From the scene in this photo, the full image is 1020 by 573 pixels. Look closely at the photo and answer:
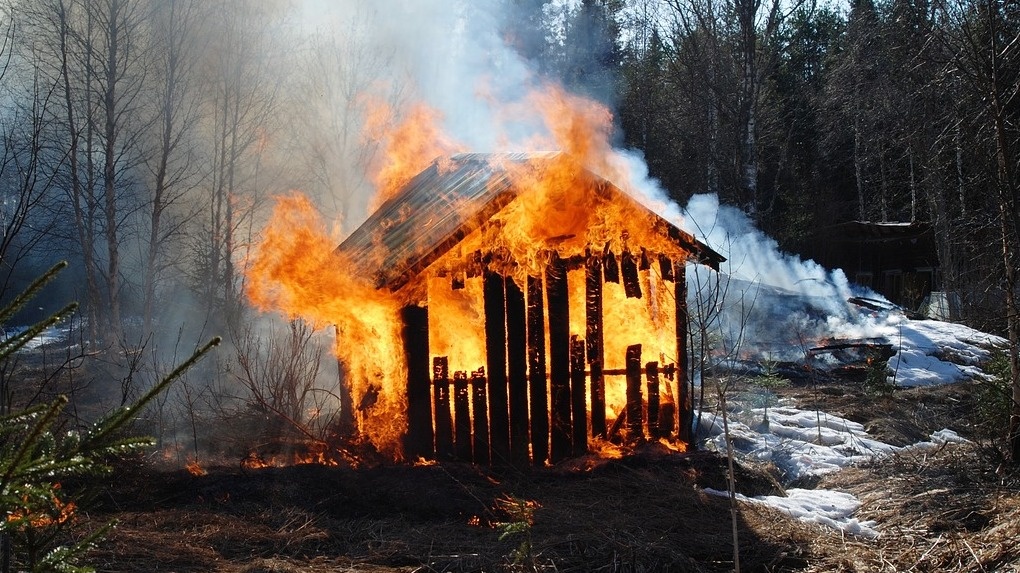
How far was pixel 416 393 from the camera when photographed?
8.34 meters

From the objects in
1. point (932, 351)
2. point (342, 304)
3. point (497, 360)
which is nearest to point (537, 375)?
point (497, 360)

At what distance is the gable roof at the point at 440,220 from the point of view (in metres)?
8.07

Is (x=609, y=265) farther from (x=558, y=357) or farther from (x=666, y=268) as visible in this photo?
(x=558, y=357)

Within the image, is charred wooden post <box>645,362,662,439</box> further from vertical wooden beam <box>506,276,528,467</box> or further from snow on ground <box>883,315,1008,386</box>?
snow on ground <box>883,315,1008,386</box>

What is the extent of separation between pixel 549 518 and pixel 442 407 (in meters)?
2.20

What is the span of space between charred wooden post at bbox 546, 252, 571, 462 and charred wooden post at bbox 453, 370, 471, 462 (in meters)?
1.01

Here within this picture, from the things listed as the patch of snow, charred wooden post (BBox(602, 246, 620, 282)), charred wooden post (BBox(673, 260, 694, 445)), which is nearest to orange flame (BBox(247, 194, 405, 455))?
charred wooden post (BBox(602, 246, 620, 282))

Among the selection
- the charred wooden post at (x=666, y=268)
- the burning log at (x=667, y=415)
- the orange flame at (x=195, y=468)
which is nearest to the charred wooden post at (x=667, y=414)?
the burning log at (x=667, y=415)

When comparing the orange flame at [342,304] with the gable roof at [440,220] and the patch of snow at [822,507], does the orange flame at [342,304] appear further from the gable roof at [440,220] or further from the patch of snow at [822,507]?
the patch of snow at [822,507]

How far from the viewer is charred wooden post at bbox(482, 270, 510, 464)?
8.39 m

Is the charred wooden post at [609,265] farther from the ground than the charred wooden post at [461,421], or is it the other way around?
the charred wooden post at [609,265]

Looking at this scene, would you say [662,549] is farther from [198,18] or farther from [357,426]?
[198,18]

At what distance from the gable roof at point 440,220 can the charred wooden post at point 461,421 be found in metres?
1.37

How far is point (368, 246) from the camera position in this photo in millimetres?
9758
